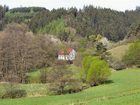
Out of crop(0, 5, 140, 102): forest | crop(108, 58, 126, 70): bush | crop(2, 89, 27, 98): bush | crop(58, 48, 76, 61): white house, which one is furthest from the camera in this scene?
crop(58, 48, 76, 61): white house

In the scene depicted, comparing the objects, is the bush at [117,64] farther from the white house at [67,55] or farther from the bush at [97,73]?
the white house at [67,55]

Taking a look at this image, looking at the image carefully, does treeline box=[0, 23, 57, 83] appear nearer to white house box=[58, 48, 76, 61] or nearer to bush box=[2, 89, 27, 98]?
white house box=[58, 48, 76, 61]

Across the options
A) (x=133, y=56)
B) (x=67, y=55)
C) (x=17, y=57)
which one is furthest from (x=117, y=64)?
(x=67, y=55)

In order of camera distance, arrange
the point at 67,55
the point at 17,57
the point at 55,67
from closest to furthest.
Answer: the point at 55,67 < the point at 17,57 < the point at 67,55

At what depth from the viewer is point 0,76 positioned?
94625 mm

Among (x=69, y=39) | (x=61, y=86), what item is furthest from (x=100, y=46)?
(x=69, y=39)

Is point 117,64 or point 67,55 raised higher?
point 67,55

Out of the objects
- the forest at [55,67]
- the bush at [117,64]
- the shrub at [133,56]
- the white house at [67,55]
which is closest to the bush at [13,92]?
the forest at [55,67]

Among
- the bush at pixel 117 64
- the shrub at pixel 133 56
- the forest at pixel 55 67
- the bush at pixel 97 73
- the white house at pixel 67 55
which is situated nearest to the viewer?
the forest at pixel 55 67

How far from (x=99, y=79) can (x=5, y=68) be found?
35939mm

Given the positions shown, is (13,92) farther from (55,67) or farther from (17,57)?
(17,57)

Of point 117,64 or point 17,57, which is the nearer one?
point 117,64

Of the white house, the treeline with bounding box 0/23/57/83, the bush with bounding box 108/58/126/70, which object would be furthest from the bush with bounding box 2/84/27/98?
the white house

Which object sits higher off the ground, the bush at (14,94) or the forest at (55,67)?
the forest at (55,67)
